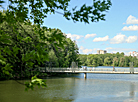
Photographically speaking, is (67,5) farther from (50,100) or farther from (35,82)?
(50,100)

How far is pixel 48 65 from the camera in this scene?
1612 inches

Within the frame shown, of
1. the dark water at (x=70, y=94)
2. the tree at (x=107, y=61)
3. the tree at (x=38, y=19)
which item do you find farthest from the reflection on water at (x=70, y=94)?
the tree at (x=107, y=61)

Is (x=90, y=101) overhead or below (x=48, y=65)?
below

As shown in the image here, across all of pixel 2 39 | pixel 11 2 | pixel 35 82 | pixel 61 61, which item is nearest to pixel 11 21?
pixel 2 39

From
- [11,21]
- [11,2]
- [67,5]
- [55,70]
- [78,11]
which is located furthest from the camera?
[55,70]

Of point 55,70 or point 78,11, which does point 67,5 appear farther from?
point 55,70

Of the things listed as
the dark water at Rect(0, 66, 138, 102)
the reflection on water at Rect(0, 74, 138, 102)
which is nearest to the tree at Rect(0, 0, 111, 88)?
the dark water at Rect(0, 66, 138, 102)

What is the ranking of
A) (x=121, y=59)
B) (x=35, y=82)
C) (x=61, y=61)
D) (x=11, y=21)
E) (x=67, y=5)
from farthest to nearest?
(x=121, y=59) → (x=61, y=61) → (x=67, y=5) → (x=11, y=21) → (x=35, y=82)

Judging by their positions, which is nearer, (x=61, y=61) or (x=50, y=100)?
(x=50, y=100)

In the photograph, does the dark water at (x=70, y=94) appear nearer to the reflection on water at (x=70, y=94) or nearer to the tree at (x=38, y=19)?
the reflection on water at (x=70, y=94)

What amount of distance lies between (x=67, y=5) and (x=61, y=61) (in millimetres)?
41036

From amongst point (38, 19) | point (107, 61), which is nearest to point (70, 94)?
point (38, 19)

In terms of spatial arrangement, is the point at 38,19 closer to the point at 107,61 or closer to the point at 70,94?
the point at 70,94

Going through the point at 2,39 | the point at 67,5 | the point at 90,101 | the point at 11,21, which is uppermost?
the point at 67,5
